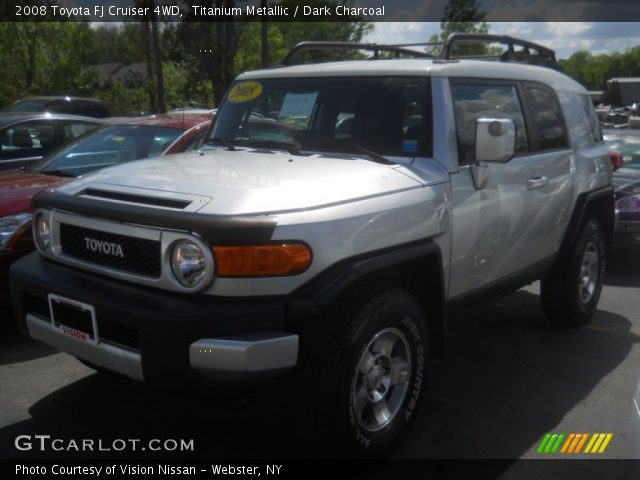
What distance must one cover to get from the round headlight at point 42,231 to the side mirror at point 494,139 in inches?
90.0

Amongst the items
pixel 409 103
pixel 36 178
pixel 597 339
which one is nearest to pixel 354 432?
pixel 409 103

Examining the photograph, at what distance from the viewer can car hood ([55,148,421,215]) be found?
298 cm

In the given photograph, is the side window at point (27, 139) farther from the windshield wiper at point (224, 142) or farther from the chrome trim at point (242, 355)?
the chrome trim at point (242, 355)

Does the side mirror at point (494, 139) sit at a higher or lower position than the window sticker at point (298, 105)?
lower

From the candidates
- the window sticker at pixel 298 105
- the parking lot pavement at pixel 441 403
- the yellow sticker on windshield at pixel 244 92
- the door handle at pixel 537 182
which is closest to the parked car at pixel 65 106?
the parking lot pavement at pixel 441 403

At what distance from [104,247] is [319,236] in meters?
1.02

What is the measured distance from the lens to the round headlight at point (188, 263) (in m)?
2.87

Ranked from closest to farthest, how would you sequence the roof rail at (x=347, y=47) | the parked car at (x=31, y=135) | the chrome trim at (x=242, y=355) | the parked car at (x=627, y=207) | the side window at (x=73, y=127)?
the chrome trim at (x=242, y=355)
the roof rail at (x=347, y=47)
the parked car at (x=627, y=207)
the parked car at (x=31, y=135)
the side window at (x=73, y=127)

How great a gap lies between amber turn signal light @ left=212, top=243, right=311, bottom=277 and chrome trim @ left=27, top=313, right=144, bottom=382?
20.9 inches

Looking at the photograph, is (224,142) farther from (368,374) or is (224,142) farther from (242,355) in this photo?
(242,355)

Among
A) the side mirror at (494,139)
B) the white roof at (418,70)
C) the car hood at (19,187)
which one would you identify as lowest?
the car hood at (19,187)

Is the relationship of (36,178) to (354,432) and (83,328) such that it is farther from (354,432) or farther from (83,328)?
(354,432)

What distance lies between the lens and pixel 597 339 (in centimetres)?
528

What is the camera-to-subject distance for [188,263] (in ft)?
9.47
